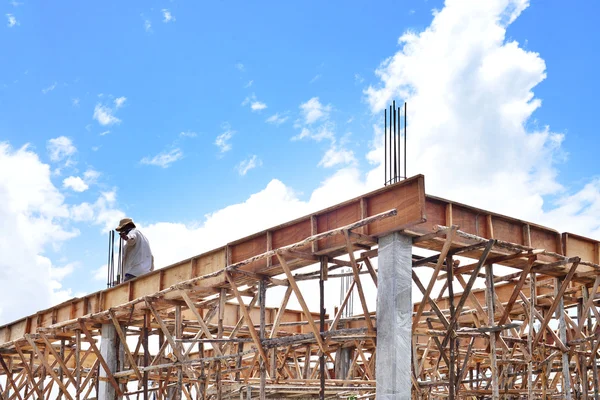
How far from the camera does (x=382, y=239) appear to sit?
516 inches

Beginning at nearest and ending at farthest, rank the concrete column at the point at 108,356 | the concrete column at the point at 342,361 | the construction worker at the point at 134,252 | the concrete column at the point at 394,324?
the concrete column at the point at 394,324, the construction worker at the point at 134,252, the concrete column at the point at 108,356, the concrete column at the point at 342,361

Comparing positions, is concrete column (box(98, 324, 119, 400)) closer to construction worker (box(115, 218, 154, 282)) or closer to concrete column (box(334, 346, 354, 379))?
construction worker (box(115, 218, 154, 282))

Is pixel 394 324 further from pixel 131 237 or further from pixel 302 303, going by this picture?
pixel 131 237

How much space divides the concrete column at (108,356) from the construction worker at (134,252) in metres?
1.83

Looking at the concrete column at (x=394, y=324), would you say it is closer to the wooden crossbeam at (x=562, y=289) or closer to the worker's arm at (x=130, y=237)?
the wooden crossbeam at (x=562, y=289)

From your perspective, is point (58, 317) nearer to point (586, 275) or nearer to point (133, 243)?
point (133, 243)

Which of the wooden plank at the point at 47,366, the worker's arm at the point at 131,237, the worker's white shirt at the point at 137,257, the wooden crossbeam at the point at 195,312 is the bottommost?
the wooden plank at the point at 47,366

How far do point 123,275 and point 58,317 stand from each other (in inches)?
144

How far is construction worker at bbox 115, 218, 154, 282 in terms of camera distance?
20.5 meters

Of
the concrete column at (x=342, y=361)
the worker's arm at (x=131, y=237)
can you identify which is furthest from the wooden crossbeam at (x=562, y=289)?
the concrete column at (x=342, y=361)

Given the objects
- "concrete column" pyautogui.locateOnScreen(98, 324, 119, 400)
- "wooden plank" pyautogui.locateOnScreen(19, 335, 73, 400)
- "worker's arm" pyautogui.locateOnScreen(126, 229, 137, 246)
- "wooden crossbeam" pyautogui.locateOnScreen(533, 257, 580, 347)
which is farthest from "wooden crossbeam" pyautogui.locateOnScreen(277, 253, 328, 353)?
"wooden plank" pyautogui.locateOnScreen(19, 335, 73, 400)

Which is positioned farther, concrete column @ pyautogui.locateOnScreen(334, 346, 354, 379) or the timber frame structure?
concrete column @ pyautogui.locateOnScreen(334, 346, 354, 379)

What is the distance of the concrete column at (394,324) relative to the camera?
1216cm

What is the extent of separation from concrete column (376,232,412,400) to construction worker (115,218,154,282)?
31.3 ft
